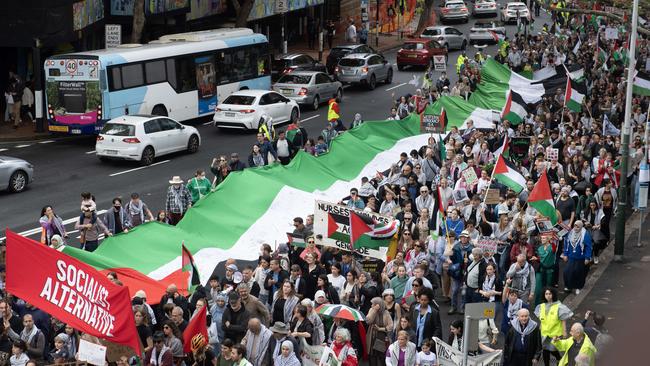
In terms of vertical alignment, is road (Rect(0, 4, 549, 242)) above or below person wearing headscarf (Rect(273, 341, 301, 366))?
below

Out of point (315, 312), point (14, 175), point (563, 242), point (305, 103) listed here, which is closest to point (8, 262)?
point (315, 312)

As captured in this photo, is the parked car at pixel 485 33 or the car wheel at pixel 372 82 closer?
the car wheel at pixel 372 82

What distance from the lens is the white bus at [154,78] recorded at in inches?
1096

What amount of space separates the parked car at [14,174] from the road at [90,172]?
219 mm

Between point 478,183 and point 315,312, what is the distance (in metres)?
7.77

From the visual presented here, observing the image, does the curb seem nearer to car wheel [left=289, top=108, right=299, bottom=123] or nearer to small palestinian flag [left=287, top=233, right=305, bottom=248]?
small palestinian flag [left=287, top=233, right=305, bottom=248]

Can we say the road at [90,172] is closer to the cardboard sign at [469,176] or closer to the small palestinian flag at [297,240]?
the small palestinian flag at [297,240]

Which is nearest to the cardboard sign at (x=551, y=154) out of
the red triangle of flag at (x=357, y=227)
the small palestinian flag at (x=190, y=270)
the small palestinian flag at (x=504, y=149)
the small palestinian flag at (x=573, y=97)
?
the small palestinian flag at (x=504, y=149)

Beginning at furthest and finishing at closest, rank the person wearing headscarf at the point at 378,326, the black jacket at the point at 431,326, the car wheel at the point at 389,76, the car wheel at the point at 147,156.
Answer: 1. the car wheel at the point at 389,76
2. the car wheel at the point at 147,156
3. the person wearing headscarf at the point at 378,326
4. the black jacket at the point at 431,326

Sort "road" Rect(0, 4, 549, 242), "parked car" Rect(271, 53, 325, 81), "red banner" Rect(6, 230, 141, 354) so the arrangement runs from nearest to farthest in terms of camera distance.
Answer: "red banner" Rect(6, 230, 141, 354) → "road" Rect(0, 4, 549, 242) → "parked car" Rect(271, 53, 325, 81)

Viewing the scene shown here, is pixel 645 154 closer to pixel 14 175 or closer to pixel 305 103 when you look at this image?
pixel 14 175

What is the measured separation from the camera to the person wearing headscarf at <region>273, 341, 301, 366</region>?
32.1ft

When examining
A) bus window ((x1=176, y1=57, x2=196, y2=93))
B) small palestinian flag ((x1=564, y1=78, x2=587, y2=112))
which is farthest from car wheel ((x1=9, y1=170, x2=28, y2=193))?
small palestinian flag ((x1=564, y1=78, x2=587, y2=112))

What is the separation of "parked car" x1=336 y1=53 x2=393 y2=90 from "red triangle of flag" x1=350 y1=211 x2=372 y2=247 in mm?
26630
